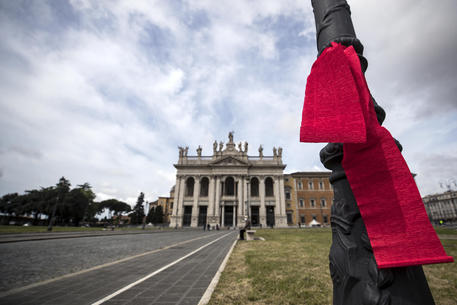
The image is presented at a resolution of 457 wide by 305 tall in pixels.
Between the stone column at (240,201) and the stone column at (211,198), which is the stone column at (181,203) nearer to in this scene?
the stone column at (211,198)

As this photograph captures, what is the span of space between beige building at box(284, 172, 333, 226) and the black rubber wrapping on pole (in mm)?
46481

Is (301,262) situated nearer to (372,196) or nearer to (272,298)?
(272,298)

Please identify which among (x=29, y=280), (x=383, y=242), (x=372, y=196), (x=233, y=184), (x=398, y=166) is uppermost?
(x=233, y=184)

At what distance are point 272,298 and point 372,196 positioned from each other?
272 centimetres

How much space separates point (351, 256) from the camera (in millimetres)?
1068

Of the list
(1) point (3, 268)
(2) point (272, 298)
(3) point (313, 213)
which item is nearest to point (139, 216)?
(3) point (313, 213)

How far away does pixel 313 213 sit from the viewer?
1722 inches

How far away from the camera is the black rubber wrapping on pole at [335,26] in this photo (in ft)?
4.31

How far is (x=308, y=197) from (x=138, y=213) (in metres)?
49.4

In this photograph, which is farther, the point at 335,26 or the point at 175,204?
the point at 175,204

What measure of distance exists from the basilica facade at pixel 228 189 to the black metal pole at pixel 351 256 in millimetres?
38968

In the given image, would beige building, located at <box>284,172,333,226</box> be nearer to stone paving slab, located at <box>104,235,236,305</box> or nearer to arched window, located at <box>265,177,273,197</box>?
arched window, located at <box>265,177,273,197</box>

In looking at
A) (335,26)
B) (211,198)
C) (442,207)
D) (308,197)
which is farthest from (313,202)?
(442,207)

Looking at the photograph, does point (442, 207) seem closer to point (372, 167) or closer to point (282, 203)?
point (282, 203)
